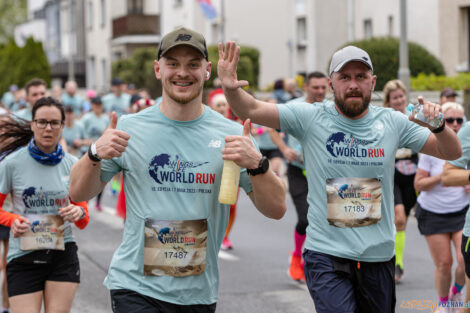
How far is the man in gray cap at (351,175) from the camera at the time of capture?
494cm

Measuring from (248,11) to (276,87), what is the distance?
2186 centimetres

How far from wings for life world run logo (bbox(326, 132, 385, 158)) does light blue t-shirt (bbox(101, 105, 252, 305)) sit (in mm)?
1008

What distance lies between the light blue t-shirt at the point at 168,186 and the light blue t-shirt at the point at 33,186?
1930 millimetres

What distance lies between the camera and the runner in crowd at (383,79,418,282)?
8531mm

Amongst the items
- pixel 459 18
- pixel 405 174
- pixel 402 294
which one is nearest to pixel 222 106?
pixel 405 174

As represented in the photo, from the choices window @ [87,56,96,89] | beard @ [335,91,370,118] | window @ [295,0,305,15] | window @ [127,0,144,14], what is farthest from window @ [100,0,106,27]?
beard @ [335,91,370,118]

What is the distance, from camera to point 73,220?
5895 mm

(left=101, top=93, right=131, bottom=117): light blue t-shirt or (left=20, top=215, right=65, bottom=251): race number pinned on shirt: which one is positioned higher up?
(left=101, top=93, right=131, bottom=117): light blue t-shirt

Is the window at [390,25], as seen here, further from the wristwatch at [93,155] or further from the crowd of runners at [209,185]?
the wristwatch at [93,155]

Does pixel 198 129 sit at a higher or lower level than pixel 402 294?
higher

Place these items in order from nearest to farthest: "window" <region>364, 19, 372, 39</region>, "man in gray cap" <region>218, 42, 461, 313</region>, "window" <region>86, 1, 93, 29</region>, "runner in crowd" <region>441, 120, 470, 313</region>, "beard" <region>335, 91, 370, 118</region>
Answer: "man in gray cap" <region>218, 42, 461, 313</region>
"beard" <region>335, 91, 370, 118</region>
"runner in crowd" <region>441, 120, 470, 313</region>
"window" <region>364, 19, 372, 39</region>
"window" <region>86, 1, 93, 29</region>

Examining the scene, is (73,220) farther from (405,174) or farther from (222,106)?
(222,106)

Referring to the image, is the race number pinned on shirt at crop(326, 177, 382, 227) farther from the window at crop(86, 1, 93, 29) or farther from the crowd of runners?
the window at crop(86, 1, 93, 29)

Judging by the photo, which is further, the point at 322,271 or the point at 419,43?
the point at 419,43
